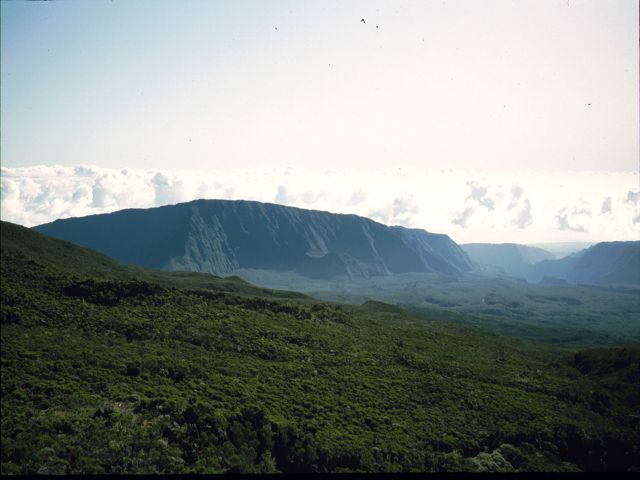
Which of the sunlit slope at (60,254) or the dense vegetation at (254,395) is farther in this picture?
the sunlit slope at (60,254)

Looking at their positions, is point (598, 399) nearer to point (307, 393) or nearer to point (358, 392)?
point (358, 392)

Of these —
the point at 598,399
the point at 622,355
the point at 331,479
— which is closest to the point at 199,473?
the point at 331,479

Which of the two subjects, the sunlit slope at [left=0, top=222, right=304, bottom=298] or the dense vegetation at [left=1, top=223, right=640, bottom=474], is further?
the sunlit slope at [left=0, top=222, right=304, bottom=298]

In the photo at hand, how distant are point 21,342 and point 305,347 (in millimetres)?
33640

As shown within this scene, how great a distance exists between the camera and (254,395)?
35.7 metres

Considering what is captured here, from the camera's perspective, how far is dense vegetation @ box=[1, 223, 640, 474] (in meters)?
25.5

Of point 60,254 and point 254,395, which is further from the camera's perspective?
point 60,254

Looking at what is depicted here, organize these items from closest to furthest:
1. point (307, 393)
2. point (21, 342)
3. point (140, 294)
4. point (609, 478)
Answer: point (609, 478)
point (21, 342)
point (307, 393)
point (140, 294)

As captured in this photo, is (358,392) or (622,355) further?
(622,355)

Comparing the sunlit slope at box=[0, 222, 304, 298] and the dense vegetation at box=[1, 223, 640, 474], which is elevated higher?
the sunlit slope at box=[0, 222, 304, 298]

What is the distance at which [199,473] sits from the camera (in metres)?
24.1

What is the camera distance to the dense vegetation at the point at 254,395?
2555 centimetres

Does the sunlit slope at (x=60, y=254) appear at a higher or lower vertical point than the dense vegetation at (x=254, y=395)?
higher

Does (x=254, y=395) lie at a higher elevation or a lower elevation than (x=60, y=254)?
lower
